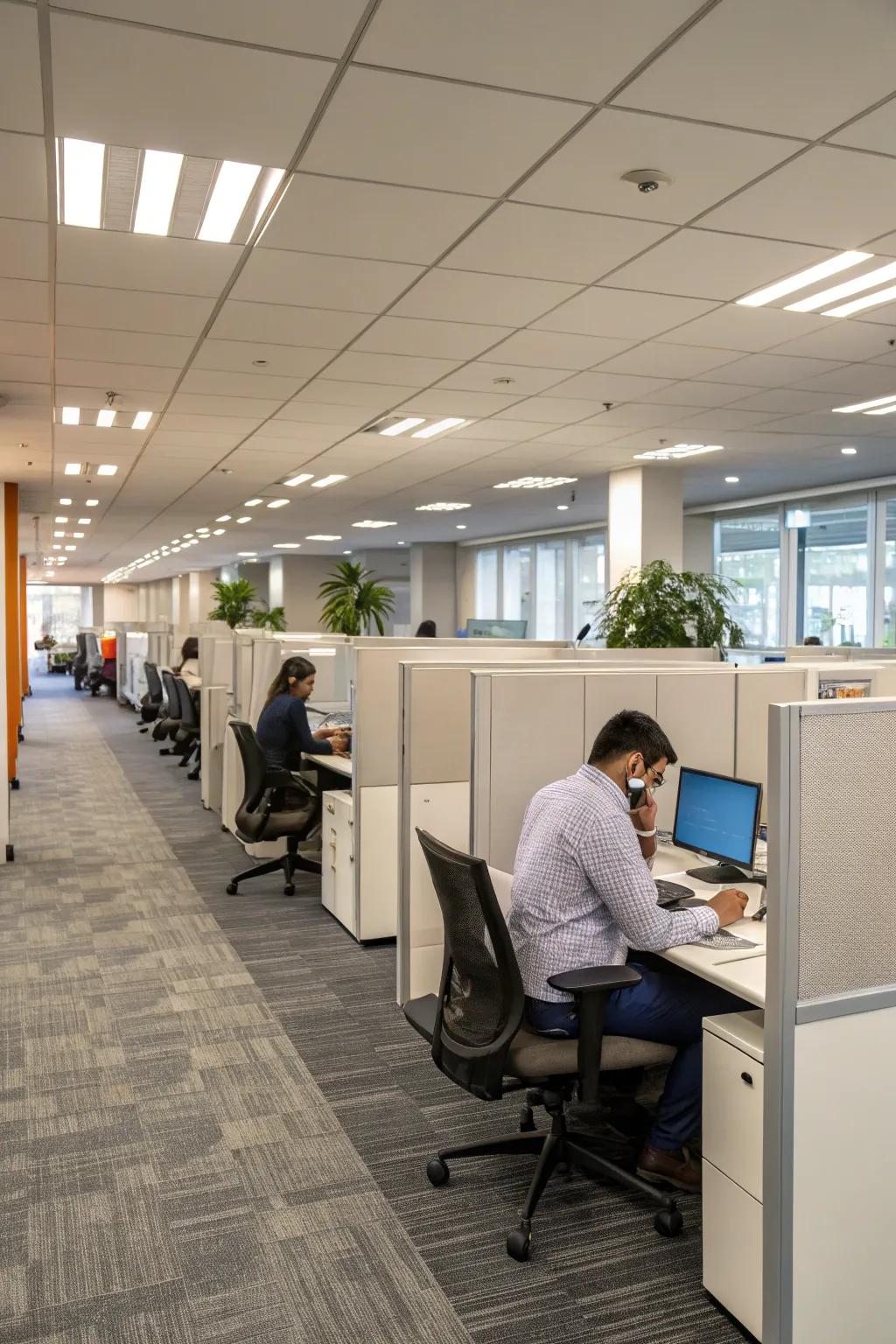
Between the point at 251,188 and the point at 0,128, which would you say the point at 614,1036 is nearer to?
the point at 251,188

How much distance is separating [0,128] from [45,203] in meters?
0.46

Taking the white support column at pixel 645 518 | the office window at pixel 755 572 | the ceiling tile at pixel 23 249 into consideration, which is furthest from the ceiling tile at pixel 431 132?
the office window at pixel 755 572

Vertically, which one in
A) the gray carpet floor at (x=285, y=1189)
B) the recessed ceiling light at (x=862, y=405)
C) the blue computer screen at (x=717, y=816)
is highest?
the recessed ceiling light at (x=862, y=405)

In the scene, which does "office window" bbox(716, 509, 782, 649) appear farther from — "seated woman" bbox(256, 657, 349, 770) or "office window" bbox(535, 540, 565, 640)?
"seated woman" bbox(256, 657, 349, 770)

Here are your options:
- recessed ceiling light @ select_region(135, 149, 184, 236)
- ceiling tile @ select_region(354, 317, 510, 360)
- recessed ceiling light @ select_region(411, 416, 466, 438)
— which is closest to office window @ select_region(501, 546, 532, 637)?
recessed ceiling light @ select_region(411, 416, 466, 438)

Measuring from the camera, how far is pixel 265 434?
254 inches

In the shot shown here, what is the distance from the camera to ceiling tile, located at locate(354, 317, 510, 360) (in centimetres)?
409

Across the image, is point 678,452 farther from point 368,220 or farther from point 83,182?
point 83,182

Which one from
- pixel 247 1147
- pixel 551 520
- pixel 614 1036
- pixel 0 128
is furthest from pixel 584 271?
pixel 551 520

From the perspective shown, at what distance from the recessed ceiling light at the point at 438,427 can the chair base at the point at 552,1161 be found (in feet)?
14.3

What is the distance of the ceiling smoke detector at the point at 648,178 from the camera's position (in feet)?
8.80

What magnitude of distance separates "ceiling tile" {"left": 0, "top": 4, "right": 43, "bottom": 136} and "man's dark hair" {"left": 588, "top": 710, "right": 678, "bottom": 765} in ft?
6.35

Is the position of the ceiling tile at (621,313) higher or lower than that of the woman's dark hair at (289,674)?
higher

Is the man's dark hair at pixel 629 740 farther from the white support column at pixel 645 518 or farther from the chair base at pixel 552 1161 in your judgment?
the white support column at pixel 645 518
